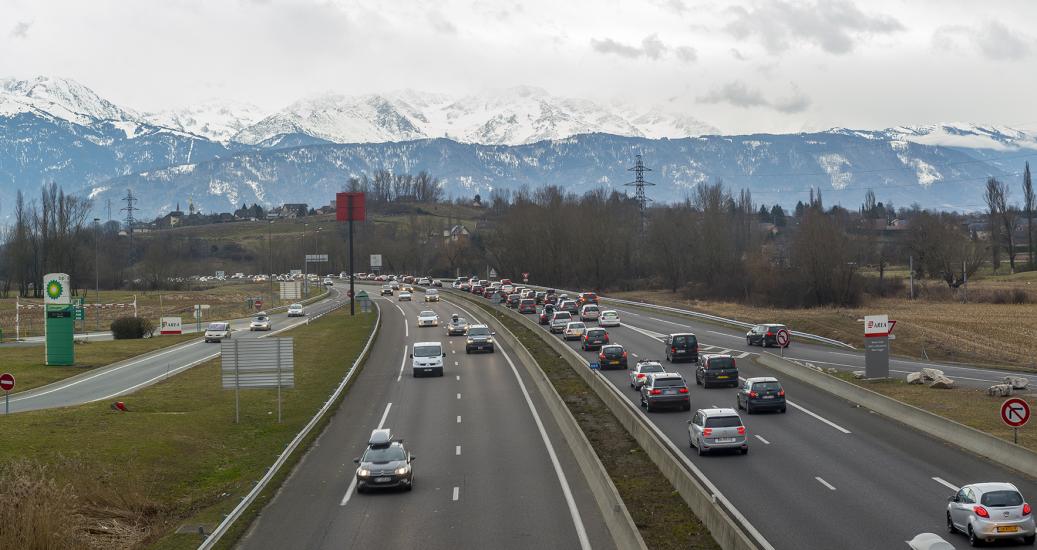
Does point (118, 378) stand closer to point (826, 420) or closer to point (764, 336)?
Result: point (826, 420)

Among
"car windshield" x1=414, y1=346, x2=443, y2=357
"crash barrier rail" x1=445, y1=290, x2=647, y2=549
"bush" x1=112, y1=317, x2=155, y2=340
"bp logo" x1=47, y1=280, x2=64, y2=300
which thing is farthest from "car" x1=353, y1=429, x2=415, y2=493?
"bush" x1=112, y1=317, x2=155, y2=340

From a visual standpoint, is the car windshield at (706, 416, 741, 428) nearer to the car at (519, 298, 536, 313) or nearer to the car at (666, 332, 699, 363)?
the car at (666, 332, 699, 363)

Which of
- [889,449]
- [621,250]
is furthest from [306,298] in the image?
[889,449]

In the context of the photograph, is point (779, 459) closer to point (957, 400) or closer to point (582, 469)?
point (582, 469)

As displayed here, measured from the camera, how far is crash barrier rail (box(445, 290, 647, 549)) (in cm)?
1969

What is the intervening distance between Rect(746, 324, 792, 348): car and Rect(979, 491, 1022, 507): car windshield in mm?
39630

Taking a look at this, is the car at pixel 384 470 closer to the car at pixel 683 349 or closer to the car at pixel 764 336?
the car at pixel 683 349

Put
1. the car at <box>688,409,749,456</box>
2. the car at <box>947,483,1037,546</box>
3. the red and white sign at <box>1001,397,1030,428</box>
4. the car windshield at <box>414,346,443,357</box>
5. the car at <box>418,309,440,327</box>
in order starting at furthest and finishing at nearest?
the car at <box>418,309,440,327</box> < the car windshield at <box>414,346,443,357</box> < the car at <box>688,409,749,456</box> < the red and white sign at <box>1001,397,1030,428</box> < the car at <box>947,483,1037,546</box>

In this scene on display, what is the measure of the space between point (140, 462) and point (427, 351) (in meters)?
23.0

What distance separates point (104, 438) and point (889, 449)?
25225mm

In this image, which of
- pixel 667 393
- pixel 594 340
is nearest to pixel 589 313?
pixel 594 340

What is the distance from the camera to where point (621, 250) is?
142500 millimetres

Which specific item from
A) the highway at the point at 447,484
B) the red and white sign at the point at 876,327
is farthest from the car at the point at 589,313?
the red and white sign at the point at 876,327

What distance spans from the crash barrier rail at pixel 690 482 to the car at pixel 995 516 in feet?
13.4
